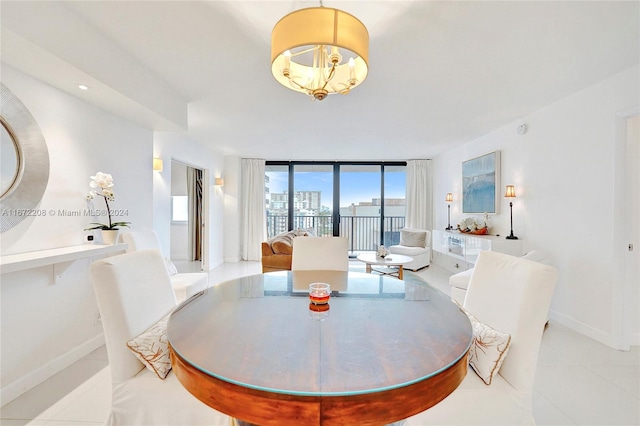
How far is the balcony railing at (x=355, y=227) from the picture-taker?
718 centimetres

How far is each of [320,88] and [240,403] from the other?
4.73 feet

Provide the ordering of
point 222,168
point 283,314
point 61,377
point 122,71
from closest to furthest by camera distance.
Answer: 1. point 283,314
2. point 61,377
3. point 122,71
4. point 222,168

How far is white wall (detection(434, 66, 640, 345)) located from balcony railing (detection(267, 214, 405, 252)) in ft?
12.0

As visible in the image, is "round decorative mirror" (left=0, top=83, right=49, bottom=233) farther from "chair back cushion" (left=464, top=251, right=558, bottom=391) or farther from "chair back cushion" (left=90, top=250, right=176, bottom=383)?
"chair back cushion" (left=464, top=251, right=558, bottom=391)

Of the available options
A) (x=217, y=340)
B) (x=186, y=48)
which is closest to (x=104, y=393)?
(x=217, y=340)

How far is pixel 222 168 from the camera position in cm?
632

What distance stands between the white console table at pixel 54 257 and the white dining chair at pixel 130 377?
0.91m

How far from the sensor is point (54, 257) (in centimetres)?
187

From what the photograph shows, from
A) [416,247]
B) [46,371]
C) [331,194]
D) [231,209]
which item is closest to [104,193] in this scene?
[46,371]

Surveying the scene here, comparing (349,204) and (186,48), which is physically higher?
(186,48)

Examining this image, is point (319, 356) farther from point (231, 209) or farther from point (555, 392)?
point (231, 209)

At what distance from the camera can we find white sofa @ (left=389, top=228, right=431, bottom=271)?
5465mm

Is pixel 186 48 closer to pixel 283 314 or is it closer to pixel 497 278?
pixel 283 314

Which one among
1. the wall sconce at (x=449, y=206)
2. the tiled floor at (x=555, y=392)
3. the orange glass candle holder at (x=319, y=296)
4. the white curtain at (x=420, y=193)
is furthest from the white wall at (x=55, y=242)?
the white curtain at (x=420, y=193)
